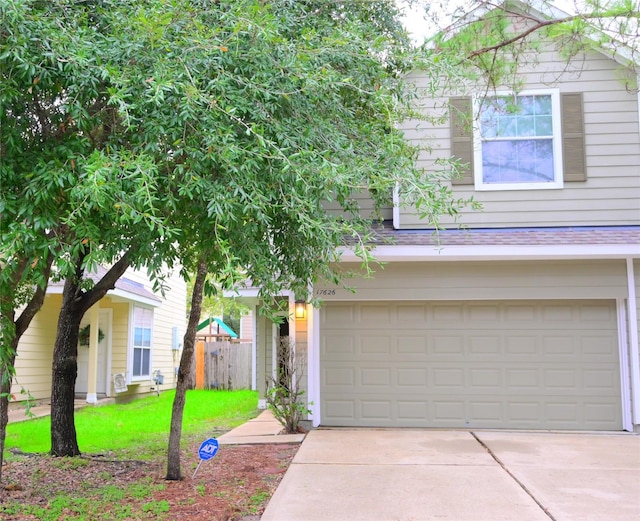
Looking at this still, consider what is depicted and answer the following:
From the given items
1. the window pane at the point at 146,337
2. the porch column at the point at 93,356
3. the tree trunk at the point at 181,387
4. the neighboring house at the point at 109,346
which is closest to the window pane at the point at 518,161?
the tree trunk at the point at 181,387

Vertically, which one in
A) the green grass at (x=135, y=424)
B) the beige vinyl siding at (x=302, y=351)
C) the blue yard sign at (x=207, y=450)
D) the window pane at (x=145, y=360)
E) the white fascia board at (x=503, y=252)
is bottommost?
the green grass at (x=135, y=424)

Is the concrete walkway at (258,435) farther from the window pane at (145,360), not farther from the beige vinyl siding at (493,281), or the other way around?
the window pane at (145,360)

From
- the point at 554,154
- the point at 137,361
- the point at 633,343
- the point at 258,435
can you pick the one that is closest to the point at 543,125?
the point at 554,154

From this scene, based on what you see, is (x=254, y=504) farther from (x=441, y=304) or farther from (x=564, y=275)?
(x=564, y=275)

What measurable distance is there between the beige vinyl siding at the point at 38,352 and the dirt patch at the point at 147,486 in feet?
18.9

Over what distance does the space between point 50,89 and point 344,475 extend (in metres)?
4.37

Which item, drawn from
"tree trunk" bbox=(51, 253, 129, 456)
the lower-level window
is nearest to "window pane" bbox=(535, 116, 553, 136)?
"tree trunk" bbox=(51, 253, 129, 456)

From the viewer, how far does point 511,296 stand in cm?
897

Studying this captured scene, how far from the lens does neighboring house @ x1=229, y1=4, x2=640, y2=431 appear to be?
8.83 m

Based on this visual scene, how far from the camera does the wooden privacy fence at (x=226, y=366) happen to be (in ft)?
62.4

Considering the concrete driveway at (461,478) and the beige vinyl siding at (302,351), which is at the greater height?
the beige vinyl siding at (302,351)

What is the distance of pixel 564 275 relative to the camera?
29.1 feet

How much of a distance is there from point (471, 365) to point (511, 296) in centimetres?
117

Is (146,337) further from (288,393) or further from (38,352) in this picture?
(288,393)
